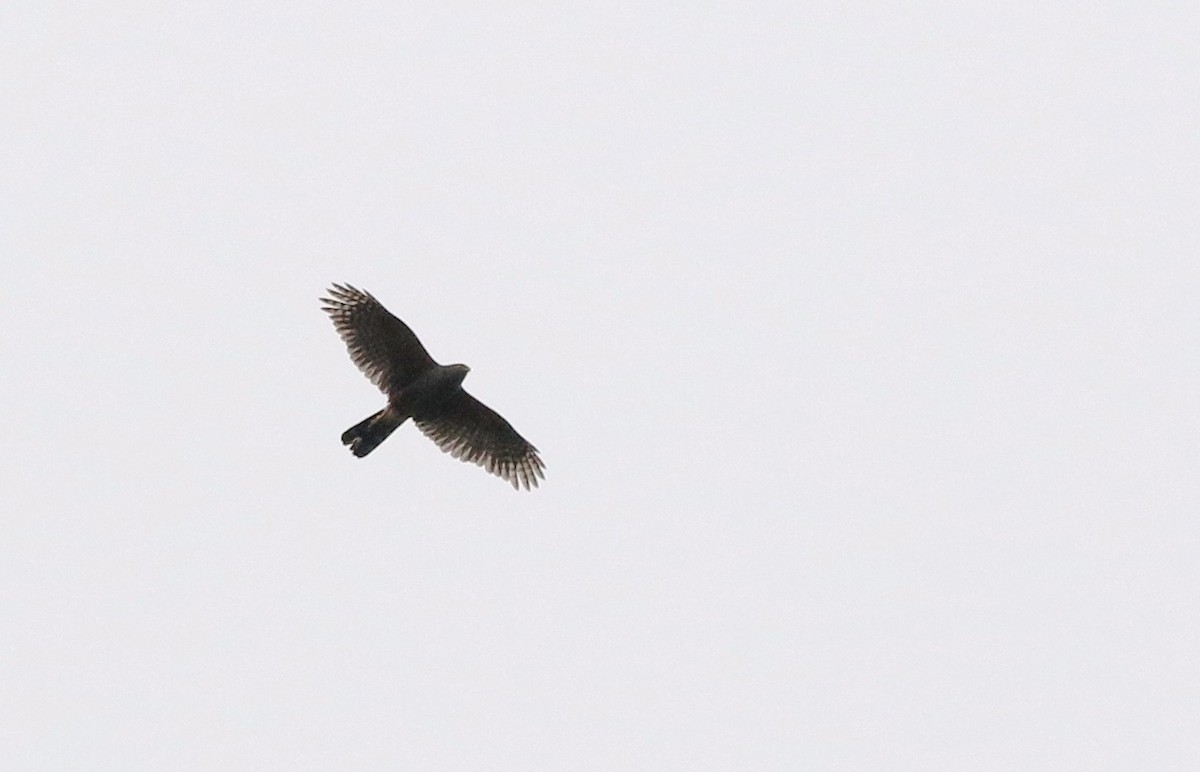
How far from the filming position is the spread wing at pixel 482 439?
75.9ft

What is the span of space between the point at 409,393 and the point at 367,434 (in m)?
0.78

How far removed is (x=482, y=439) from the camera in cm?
2359

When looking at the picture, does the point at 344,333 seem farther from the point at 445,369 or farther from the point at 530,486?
the point at 530,486

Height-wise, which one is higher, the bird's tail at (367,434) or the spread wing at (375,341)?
the spread wing at (375,341)

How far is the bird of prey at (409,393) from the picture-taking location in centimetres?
2241

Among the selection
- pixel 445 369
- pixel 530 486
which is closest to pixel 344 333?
pixel 445 369

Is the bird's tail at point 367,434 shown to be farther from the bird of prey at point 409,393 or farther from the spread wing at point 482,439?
the spread wing at point 482,439

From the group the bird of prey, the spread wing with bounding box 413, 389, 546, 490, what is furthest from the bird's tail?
the spread wing with bounding box 413, 389, 546, 490

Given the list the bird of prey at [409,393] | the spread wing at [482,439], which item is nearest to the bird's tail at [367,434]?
the bird of prey at [409,393]

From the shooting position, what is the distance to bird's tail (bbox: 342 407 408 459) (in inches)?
877

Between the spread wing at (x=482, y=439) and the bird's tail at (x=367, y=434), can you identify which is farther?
the spread wing at (x=482, y=439)

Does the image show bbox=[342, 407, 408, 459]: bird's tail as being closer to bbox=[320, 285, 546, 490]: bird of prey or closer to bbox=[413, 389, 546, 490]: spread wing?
bbox=[320, 285, 546, 490]: bird of prey

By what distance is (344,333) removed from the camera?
75.2 feet

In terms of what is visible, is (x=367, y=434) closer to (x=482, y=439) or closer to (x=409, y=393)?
(x=409, y=393)
